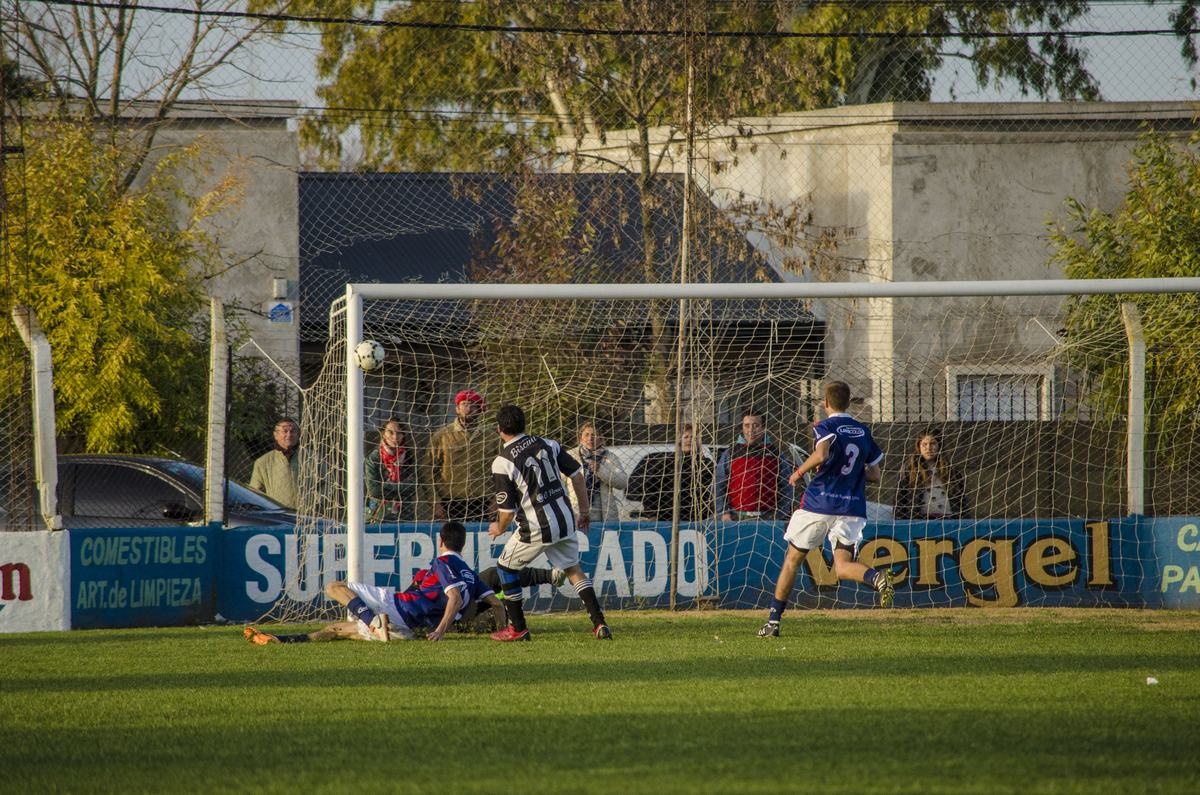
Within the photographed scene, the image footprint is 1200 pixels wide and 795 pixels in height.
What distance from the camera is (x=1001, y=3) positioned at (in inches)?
1174

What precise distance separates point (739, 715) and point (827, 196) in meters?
17.4

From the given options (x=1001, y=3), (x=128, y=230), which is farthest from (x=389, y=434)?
(x=1001, y=3)

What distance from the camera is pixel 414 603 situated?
10.2 meters

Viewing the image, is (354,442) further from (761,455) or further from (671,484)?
(761,455)

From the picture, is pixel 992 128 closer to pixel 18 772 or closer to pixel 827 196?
pixel 827 196

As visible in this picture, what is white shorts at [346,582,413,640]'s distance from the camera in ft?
33.4

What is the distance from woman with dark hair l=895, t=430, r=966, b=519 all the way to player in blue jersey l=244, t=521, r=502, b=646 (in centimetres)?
Result: 479

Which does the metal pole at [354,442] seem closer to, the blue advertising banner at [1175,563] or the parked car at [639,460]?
the parked car at [639,460]

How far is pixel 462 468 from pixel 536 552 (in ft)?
11.6

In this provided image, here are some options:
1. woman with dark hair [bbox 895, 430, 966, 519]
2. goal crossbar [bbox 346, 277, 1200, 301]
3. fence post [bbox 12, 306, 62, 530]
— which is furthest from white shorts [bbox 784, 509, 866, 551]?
fence post [bbox 12, 306, 62, 530]

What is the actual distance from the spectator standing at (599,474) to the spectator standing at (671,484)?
0.15 metres

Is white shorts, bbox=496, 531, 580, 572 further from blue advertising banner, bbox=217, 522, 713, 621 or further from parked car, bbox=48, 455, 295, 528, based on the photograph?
parked car, bbox=48, 455, 295, 528

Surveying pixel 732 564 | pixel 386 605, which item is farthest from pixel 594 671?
pixel 732 564

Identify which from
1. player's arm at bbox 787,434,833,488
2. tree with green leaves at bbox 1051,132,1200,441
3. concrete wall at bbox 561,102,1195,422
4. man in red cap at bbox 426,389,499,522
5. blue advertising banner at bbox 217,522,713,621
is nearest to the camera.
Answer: player's arm at bbox 787,434,833,488
